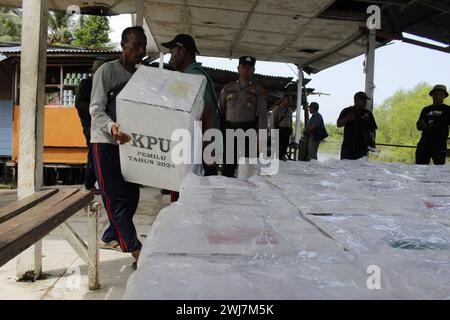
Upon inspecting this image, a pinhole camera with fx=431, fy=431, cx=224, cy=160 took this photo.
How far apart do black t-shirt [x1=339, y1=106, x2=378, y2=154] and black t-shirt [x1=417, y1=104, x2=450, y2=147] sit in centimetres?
75

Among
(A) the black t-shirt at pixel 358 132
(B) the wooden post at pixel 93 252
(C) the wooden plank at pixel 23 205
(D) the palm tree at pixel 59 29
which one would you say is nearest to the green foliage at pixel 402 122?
(D) the palm tree at pixel 59 29

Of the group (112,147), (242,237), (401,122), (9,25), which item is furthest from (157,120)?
(401,122)

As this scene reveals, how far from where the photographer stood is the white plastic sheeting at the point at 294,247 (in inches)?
32.0

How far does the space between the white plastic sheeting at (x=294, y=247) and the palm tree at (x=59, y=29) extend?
25.5 metres

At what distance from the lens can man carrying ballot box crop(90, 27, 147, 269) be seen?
9.13 ft

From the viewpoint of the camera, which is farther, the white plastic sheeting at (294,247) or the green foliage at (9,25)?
the green foliage at (9,25)

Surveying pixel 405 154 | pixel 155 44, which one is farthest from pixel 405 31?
pixel 405 154

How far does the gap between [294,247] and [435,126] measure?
5428 mm

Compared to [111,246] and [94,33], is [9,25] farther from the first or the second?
[111,246]

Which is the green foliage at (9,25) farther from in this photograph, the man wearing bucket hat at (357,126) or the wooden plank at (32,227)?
the wooden plank at (32,227)

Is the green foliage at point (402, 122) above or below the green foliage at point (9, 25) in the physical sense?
below

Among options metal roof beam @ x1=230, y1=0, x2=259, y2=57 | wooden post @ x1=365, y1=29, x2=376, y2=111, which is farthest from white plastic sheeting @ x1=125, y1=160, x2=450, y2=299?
wooden post @ x1=365, y1=29, x2=376, y2=111

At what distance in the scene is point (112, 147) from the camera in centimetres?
282
